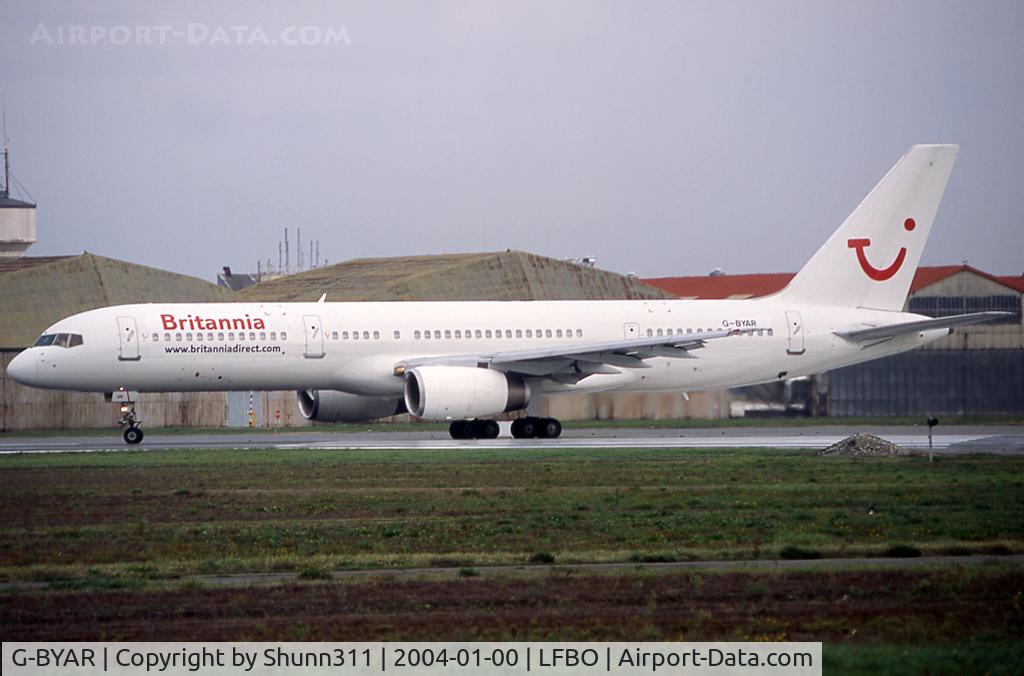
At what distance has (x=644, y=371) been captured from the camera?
4141 centimetres

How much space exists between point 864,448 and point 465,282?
29.1 metres

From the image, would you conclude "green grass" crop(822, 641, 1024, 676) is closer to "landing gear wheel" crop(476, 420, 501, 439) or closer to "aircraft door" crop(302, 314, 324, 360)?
"aircraft door" crop(302, 314, 324, 360)

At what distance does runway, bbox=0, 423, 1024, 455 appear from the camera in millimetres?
35506

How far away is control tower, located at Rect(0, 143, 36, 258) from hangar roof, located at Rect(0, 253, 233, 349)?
83.8 ft

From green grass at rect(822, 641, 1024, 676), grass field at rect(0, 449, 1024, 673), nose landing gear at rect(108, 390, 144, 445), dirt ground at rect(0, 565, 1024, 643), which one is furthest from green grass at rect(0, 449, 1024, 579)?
nose landing gear at rect(108, 390, 144, 445)

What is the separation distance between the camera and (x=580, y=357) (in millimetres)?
38375

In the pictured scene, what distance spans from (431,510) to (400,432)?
79.1 feet

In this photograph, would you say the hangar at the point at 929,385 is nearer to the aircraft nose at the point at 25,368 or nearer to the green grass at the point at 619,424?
the green grass at the point at 619,424

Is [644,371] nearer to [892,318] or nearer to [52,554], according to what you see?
[892,318]

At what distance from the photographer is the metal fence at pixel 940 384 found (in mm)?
53719

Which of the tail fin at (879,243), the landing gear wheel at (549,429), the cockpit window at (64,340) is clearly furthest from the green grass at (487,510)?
the tail fin at (879,243)

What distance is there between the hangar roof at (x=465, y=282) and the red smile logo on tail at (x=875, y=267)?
17961 millimetres

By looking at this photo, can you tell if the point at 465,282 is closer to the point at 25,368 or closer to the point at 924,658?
the point at 25,368

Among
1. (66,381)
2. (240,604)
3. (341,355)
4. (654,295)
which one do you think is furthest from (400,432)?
(240,604)
